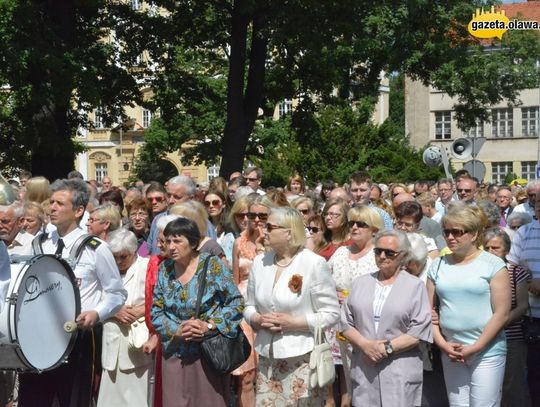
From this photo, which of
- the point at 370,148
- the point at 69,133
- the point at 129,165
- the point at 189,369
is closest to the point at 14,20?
the point at 69,133

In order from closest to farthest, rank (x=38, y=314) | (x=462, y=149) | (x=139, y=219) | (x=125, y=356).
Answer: (x=38, y=314) → (x=125, y=356) → (x=139, y=219) → (x=462, y=149)

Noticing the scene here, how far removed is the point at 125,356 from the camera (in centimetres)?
906

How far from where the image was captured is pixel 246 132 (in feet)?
83.6

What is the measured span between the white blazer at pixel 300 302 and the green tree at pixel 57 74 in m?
15.3

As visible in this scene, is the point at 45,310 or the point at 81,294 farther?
the point at 81,294

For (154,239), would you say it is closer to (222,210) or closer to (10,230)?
(222,210)

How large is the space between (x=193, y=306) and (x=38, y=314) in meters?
1.08

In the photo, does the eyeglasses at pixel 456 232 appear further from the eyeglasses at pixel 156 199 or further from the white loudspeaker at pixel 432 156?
the white loudspeaker at pixel 432 156

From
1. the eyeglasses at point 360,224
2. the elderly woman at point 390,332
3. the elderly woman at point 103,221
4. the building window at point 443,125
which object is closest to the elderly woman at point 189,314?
the elderly woman at point 390,332

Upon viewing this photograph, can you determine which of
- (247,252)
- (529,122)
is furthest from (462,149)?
(529,122)

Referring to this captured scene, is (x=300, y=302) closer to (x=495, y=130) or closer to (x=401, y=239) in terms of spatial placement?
(x=401, y=239)

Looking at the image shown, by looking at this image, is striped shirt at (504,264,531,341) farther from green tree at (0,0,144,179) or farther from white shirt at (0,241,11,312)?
green tree at (0,0,144,179)

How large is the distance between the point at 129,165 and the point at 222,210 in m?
71.7

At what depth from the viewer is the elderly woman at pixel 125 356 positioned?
9.03 meters
